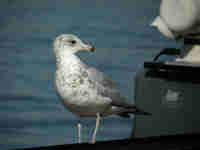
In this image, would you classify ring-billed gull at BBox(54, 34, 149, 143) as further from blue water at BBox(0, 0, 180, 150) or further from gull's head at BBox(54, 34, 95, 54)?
blue water at BBox(0, 0, 180, 150)

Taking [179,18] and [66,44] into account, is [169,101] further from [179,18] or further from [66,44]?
[66,44]

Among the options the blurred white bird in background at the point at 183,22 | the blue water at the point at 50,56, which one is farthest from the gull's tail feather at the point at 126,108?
the blue water at the point at 50,56

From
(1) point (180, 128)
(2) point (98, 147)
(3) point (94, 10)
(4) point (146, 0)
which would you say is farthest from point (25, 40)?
(2) point (98, 147)

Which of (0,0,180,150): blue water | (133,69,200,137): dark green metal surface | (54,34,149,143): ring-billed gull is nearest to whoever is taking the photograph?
(54,34,149,143): ring-billed gull

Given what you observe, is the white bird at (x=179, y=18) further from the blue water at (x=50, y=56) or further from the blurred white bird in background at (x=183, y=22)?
the blue water at (x=50, y=56)

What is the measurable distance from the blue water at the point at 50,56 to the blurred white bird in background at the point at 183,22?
0.58 meters

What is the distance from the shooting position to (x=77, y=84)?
1.04m

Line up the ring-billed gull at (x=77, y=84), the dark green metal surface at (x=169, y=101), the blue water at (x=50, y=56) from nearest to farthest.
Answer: the ring-billed gull at (x=77, y=84) → the dark green metal surface at (x=169, y=101) → the blue water at (x=50, y=56)

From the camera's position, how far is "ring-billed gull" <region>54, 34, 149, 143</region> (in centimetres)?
103

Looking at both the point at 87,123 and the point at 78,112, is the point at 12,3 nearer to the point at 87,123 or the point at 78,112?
the point at 87,123

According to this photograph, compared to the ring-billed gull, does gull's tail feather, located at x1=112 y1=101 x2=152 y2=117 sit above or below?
below

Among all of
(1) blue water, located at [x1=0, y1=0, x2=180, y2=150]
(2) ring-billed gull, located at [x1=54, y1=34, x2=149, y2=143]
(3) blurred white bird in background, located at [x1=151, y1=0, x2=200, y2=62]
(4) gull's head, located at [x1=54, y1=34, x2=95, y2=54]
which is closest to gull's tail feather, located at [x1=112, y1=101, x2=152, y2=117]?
(2) ring-billed gull, located at [x1=54, y1=34, x2=149, y2=143]

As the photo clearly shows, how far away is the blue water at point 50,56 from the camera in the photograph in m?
1.86

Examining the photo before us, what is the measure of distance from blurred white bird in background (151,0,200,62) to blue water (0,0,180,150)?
58 centimetres
